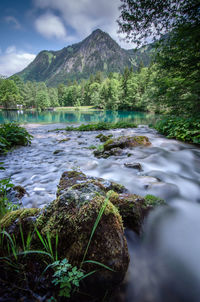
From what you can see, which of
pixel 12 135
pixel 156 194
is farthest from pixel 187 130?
pixel 12 135

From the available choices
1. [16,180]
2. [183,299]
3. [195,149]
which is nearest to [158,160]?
[195,149]

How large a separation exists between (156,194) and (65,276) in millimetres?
2720

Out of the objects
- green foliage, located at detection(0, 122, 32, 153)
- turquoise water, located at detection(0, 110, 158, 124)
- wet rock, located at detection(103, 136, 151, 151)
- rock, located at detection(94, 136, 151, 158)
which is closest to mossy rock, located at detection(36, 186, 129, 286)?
rock, located at detection(94, 136, 151, 158)

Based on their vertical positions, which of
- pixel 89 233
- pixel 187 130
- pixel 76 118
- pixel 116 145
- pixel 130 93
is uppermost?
pixel 130 93

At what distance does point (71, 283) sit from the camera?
130 cm

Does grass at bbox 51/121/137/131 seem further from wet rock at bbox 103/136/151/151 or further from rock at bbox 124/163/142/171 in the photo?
rock at bbox 124/163/142/171

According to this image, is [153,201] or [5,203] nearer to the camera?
[5,203]

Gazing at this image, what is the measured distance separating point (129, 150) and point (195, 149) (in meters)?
3.40

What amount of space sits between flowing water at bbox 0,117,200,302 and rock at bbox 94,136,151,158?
1.39 ft

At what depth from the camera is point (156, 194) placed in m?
3.43

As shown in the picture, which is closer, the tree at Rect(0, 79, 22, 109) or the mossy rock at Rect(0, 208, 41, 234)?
the mossy rock at Rect(0, 208, 41, 234)

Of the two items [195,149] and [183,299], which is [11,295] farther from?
[195,149]

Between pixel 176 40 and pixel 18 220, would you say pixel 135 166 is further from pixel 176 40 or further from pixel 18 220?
pixel 176 40

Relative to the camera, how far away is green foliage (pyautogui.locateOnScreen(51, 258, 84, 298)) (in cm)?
122
